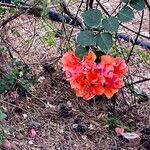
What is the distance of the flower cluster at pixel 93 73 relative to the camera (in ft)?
4.96

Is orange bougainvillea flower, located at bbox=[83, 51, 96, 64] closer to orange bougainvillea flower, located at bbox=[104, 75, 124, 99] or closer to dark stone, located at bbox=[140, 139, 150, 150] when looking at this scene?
orange bougainvillea flower, located at bbox=[104, 75, 124, 99]

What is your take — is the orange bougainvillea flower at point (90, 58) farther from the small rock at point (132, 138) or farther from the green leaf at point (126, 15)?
the small rock at point (132, 138)

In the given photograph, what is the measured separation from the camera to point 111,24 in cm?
145

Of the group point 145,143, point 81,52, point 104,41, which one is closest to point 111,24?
point 104,41

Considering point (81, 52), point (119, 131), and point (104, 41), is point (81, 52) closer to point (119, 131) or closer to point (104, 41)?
point (104, 41)

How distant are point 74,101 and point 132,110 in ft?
1.03

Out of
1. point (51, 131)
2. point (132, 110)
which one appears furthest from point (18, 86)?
point (132, 110)

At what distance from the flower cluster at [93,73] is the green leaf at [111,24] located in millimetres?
122

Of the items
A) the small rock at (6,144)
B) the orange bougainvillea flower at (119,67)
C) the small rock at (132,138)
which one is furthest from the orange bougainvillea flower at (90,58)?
the small rock at (132,138)

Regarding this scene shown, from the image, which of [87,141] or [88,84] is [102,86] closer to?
[88,84]

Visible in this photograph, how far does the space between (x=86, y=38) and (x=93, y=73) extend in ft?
0.40

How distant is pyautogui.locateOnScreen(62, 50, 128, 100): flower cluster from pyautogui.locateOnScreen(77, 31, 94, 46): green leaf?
7 centimetres

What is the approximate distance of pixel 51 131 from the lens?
2.24 meters

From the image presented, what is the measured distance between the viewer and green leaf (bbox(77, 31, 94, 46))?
4.80ft
